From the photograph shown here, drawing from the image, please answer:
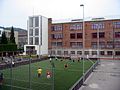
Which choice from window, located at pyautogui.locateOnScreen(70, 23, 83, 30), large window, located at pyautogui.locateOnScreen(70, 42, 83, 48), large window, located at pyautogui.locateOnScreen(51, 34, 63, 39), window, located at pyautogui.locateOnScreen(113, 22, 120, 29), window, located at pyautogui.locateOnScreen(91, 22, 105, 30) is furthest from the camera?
large window, located at pyautogui.locateOnScreen(51, 34, 63, 39)

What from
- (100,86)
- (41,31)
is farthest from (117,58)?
(100,86)

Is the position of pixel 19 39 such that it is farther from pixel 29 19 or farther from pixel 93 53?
pixel 93 53

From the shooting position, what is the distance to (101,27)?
64375mm

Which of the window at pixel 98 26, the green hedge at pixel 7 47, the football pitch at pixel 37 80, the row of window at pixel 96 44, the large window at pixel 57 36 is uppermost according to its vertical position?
the window at pixel 98 26

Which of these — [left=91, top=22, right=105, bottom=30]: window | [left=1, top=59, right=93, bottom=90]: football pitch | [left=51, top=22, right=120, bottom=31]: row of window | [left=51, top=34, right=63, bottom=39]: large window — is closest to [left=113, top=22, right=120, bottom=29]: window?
[left=51, top=22, right=120, bottom=31]: row of window

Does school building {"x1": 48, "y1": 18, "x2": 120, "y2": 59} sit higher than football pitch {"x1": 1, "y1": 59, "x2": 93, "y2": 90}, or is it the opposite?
school building {"x1": 48, "y1": 18, "x2": 120, "y2": 59}

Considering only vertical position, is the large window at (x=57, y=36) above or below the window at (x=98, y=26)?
below

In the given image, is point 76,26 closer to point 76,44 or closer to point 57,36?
point 76,44

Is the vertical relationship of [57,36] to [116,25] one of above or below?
below

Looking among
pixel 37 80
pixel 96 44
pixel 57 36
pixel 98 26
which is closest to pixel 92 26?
pixel 98 26

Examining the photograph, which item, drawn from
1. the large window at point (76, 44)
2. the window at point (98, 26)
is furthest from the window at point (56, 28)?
the window at point (98, 26)

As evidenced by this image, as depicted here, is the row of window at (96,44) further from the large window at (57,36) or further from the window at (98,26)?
the window at (98,26)

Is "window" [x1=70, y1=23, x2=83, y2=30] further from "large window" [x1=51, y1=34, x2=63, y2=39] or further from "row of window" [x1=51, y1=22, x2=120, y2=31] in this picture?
"large window" [x1=51, y1=34, x2=63, y2=39]

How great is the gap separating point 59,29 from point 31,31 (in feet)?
33.2
